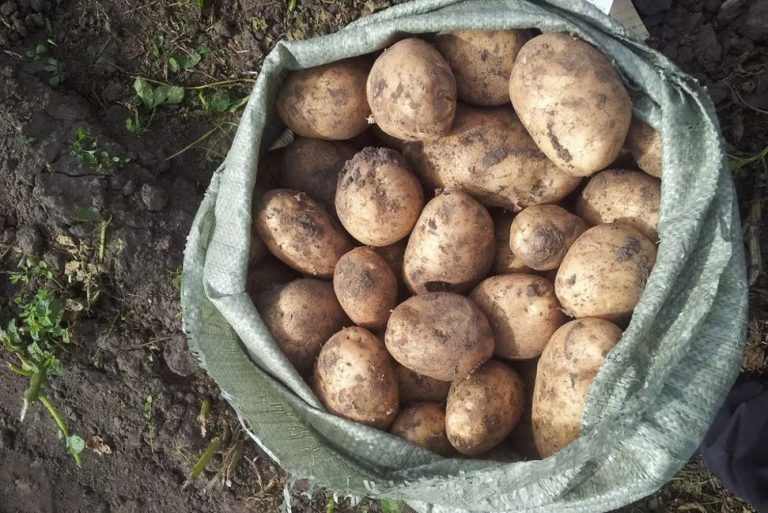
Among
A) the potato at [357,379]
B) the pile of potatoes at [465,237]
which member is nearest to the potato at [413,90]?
the pile of potatoes at [465,237]

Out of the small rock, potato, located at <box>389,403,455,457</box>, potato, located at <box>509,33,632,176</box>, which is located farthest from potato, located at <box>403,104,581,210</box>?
the small rock

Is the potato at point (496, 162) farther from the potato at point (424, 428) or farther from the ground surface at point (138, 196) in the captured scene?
the ground surface at point (138, 196)

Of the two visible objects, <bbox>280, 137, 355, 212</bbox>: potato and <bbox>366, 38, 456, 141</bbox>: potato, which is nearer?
<bbox>366, 38, 456, 141</bbox>: potato

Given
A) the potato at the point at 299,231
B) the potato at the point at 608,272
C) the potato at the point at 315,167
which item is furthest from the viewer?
the potato at the point at 315,167

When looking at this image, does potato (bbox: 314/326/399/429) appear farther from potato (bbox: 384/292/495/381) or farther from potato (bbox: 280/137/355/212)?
potato (bbox: 280/137/355/212)

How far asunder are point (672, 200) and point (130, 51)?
226cm

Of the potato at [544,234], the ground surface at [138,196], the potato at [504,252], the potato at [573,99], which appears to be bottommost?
the ground surface at [138,196]

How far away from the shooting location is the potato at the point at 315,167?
6.64 feet

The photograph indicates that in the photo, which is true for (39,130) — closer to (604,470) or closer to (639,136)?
(639,136)

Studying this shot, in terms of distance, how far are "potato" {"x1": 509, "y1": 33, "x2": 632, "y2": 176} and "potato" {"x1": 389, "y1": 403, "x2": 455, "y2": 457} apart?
0.85m

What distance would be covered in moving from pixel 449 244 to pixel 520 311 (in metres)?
0.29

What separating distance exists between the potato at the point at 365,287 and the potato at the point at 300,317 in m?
0.07

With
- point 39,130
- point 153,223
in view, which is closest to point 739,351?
point 153,223

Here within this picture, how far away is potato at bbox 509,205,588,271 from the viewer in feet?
5.66
